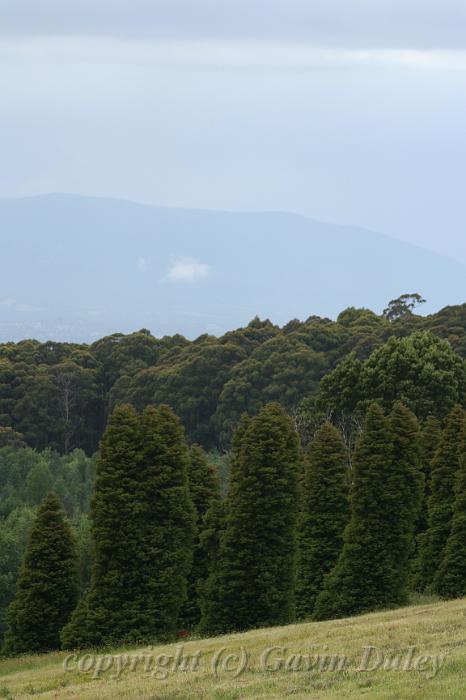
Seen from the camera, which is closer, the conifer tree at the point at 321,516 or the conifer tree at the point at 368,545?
the conifer tree at the point at 368,545

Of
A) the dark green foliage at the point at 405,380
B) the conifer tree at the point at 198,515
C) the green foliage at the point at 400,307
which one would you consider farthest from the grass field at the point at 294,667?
the green foliage at the point at 400,307

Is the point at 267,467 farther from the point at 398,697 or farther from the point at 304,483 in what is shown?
the point at 398,697

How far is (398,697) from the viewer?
78.0ft

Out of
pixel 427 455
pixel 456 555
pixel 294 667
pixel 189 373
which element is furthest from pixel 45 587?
pixel 189 373

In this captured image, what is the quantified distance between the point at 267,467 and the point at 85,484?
36.4 m

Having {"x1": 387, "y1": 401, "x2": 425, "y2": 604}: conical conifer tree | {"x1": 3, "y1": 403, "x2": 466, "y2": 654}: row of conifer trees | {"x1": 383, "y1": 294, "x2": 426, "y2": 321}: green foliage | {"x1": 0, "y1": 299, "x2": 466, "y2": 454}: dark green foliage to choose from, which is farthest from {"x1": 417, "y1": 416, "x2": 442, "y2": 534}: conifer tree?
{"x1": 383, "y1": 294, "x2": 426, "y2": 321}: green foliage

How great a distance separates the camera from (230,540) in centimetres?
4866

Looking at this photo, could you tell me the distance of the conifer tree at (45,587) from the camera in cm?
4872

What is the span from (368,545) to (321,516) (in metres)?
4.16

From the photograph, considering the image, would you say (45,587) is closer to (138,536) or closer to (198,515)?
(138,536)

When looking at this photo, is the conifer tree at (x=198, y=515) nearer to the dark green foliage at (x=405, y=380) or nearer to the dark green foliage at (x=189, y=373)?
the dark green foliage at (x=405, y=380)

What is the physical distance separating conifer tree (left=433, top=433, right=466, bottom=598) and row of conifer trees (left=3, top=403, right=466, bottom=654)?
0.17ft

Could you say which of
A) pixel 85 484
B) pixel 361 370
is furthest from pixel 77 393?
pixel 361 370

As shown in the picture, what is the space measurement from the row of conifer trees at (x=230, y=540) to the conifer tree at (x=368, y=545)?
0.15 ft
